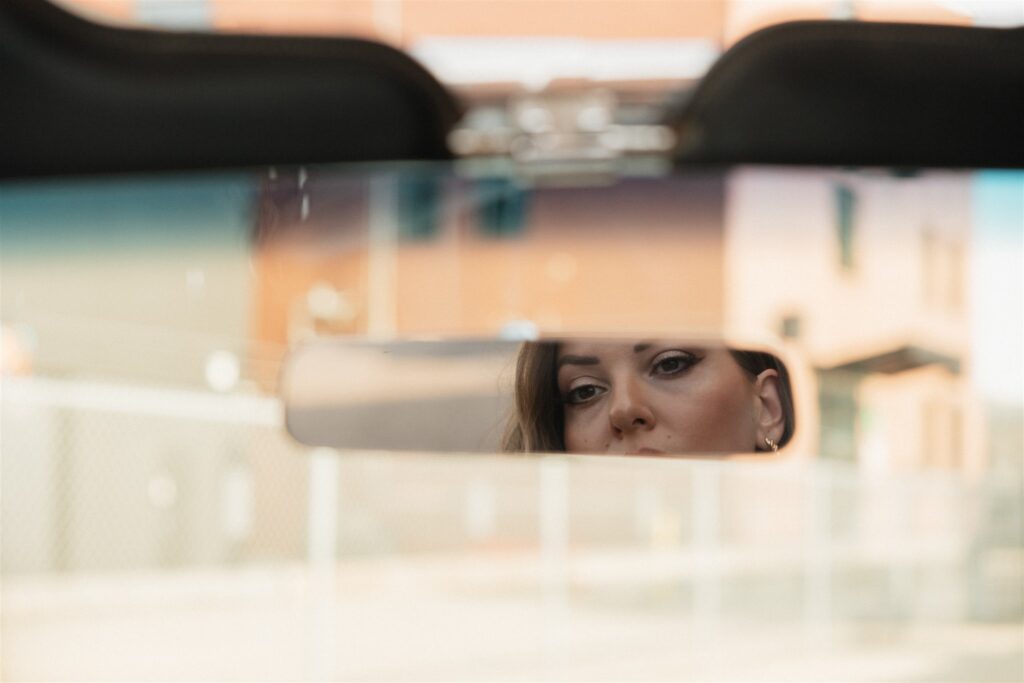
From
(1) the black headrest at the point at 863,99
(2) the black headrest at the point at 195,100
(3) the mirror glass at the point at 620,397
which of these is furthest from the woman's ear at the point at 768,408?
(2) the black headrest at the point at 195,100

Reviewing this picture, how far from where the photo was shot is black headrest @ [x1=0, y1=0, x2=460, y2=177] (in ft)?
6.16

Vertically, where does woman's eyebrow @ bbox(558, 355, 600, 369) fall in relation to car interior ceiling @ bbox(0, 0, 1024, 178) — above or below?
below

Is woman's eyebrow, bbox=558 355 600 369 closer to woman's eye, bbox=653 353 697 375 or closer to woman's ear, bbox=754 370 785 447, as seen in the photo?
woman's eye, bbox=653 353 697 375

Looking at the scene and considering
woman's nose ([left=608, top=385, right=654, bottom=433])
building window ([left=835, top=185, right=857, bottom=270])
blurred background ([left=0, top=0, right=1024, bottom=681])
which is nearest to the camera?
woman's nose ([left=608, top=385, right=654, bottom=433])

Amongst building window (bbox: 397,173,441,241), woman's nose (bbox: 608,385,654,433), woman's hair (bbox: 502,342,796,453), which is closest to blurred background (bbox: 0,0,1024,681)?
building window (bbox: 397,173,441,241)

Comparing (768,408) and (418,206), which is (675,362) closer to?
(768,408)

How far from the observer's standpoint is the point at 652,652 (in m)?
10.4

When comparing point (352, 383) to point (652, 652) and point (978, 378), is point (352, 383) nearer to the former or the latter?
point (978, 378)

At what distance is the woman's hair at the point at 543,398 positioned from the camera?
1.46m

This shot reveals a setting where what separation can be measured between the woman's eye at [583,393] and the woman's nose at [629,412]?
0.02 m

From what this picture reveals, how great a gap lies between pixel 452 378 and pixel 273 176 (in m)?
0.79

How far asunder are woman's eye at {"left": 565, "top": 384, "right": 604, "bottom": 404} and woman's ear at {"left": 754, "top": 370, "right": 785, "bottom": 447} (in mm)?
192

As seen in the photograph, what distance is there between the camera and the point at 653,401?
1.45m

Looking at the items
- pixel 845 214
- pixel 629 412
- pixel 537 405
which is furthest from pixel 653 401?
pixel 845 214
